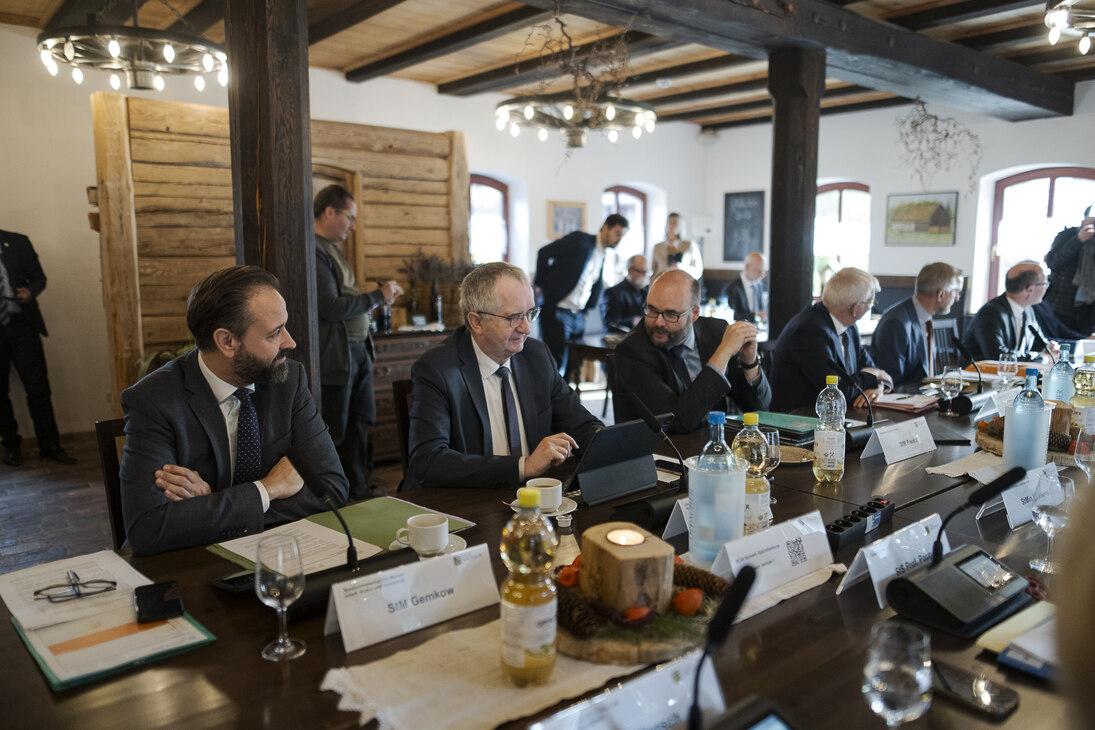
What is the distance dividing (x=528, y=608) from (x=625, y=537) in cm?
24

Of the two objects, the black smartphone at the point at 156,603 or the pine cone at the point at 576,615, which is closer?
the pine cone at the point at 576,615

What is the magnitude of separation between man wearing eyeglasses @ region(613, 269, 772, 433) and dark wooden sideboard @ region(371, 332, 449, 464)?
2.49m

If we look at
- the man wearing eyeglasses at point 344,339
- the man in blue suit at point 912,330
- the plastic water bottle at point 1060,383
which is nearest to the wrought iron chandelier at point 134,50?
the man wearing eyeglasses at point 344,339

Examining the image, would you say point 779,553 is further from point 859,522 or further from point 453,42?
point 453,42

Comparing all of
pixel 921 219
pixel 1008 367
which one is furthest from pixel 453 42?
pixel 921 219

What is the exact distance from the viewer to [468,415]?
2479mm

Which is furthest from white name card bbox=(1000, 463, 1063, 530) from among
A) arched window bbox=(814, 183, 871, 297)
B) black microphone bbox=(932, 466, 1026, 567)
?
arched window bbox=(814, 183, 871, 297)

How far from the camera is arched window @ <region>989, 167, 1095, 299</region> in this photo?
7.81 m

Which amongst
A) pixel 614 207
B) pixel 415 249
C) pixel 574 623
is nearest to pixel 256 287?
pixel 574 623

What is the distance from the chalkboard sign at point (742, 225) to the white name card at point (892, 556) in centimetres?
887

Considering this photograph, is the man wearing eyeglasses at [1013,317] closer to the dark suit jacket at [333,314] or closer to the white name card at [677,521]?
the dark suit jacket at [333,314]

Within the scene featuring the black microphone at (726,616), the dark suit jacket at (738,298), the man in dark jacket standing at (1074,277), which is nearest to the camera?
the black microphone at (726,616)

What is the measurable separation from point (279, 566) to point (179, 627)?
0.26 m

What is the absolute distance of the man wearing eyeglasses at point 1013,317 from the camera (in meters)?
4.95
